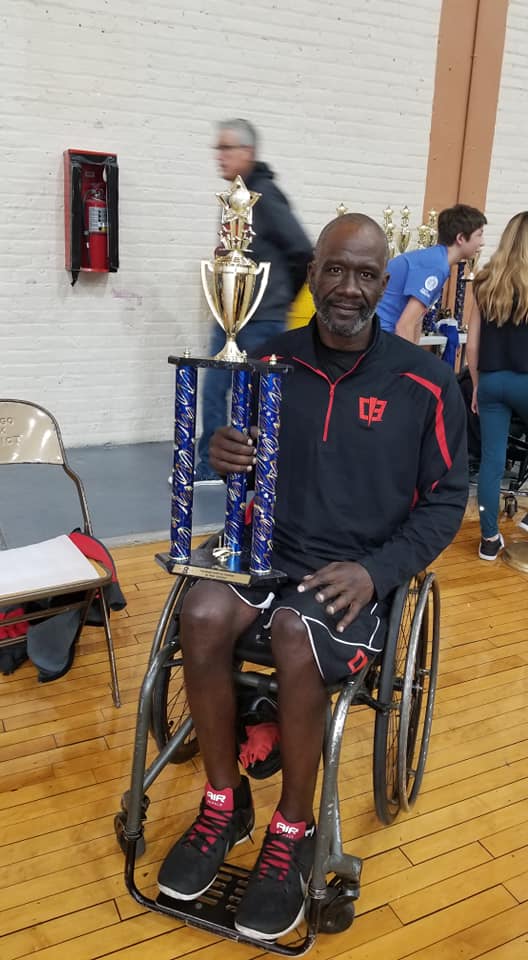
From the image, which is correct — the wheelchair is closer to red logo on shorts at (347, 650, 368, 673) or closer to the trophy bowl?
red logo on shorts at (347, 650, 368, 673)

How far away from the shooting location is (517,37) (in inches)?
197

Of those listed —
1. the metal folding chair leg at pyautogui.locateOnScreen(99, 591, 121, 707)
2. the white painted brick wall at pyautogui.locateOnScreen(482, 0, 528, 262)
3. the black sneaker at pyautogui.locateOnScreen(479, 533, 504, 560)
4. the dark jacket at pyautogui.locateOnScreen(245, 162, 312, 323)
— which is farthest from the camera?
the white painted brick wall at pyautogui.locateOnScreen(482, 0, 528, 262)

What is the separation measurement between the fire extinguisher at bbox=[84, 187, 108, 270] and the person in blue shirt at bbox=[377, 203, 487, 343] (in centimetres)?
158

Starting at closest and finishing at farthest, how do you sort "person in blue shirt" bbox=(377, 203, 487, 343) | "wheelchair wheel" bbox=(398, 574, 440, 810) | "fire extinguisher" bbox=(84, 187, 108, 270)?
"wheelchair wheel" bbox=(398, 574, 440, 810)
"person in blue shirt" bbox=(377, 203, 487, 343)
"fire extinguisher" bbox=(84, 187, 108, 270)

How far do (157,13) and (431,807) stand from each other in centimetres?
392

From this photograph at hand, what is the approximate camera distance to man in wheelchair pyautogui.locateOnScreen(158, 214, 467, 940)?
1.41 m

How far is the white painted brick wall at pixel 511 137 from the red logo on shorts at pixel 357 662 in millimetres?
4597

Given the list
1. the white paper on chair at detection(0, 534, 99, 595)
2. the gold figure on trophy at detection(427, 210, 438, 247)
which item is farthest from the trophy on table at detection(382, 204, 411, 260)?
the white paper on chair at detection(0, 534, 99, 595)

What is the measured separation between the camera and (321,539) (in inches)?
63.6

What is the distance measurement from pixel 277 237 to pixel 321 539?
1810 mm

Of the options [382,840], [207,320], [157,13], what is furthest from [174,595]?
[157,13]

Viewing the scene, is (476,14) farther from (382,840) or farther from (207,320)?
(382,840)

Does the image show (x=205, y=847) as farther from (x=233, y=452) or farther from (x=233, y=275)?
(x=233, y=275)

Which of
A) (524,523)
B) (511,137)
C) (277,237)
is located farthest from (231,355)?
(511,137)
